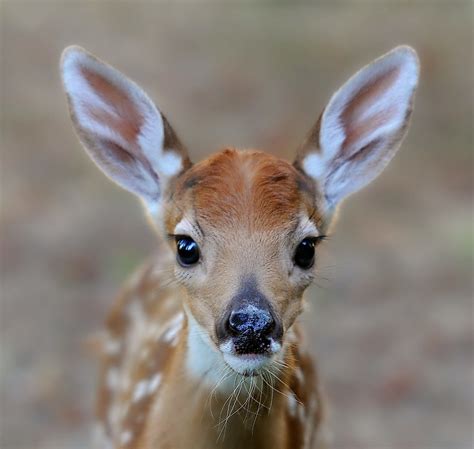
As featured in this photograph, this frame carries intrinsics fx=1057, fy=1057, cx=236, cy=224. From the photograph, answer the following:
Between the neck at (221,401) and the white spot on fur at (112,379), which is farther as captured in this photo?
the white spot on fur at (112,379)

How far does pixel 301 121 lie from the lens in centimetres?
767

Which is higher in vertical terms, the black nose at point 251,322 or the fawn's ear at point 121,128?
the fawn's ear at point 121,128

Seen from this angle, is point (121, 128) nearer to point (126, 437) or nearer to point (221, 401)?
point (221, 401)

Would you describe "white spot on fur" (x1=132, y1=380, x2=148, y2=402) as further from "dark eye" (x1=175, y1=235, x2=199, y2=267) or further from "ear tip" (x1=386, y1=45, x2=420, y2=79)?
"ear tip" (x1=386, y1=45, x2=420, y2=79)

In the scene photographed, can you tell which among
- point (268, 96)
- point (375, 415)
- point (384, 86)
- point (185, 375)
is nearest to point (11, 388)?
point (375, 415)

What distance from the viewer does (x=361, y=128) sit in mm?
3480

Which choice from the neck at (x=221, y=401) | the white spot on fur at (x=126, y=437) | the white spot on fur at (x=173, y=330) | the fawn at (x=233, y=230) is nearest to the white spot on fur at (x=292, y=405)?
the fawn at (x=233, y=230)

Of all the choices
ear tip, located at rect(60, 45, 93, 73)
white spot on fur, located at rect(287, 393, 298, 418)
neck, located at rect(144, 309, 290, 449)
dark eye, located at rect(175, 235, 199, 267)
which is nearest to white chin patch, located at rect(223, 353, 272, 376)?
neck, located at rect(144, 309, 290, 449)

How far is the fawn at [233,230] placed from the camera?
9.60 feet

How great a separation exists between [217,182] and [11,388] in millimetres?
2772

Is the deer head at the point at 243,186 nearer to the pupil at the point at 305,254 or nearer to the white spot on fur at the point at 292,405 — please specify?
the pupil at the point at 305,254

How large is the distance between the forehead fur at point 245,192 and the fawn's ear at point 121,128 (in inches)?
6.0

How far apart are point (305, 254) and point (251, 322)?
425 mm

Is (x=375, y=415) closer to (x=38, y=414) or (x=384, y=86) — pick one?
(x=38, y=414)
